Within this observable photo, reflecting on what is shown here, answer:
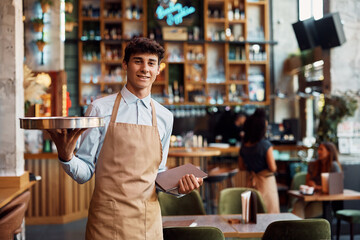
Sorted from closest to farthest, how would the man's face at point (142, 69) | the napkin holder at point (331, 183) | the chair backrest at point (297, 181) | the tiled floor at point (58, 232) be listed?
the man's face at point (142, 69) < the napkin holder at point (331, 183) < the chair backrest at point (297, 181) < the tiled floor at point (58, 232)

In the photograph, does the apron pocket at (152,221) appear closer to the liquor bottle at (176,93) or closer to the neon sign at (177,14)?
the liquor bottle at (176,93)

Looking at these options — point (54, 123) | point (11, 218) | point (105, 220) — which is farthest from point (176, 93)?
point (54, 123)

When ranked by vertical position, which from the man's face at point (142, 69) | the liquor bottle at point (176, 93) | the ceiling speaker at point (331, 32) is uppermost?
the ceiling speaker at point (331, 32)

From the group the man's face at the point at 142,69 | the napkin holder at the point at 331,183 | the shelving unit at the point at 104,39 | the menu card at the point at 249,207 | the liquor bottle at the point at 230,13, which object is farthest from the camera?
the liquor bottle at the point at 230,13

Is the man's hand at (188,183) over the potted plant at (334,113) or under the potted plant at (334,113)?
under

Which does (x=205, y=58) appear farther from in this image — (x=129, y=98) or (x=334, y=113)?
(x=129, y=98)

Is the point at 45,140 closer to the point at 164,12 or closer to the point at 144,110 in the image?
the point at 164,12

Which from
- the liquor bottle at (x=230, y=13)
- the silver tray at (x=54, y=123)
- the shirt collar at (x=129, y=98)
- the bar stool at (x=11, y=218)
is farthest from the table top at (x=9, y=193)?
the liquor bottle at (x=230, y=13)

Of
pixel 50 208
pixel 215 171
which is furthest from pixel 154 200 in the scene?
pixel 50 208

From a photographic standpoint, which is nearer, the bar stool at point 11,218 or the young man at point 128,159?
the young man at point 128,159

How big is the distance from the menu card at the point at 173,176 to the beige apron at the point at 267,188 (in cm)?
293

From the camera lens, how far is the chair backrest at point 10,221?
3416mm

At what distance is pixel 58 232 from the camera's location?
241 inches

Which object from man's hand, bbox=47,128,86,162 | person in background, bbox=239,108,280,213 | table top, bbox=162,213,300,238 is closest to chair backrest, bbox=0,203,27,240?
table top, bbox=162,213,300,238
